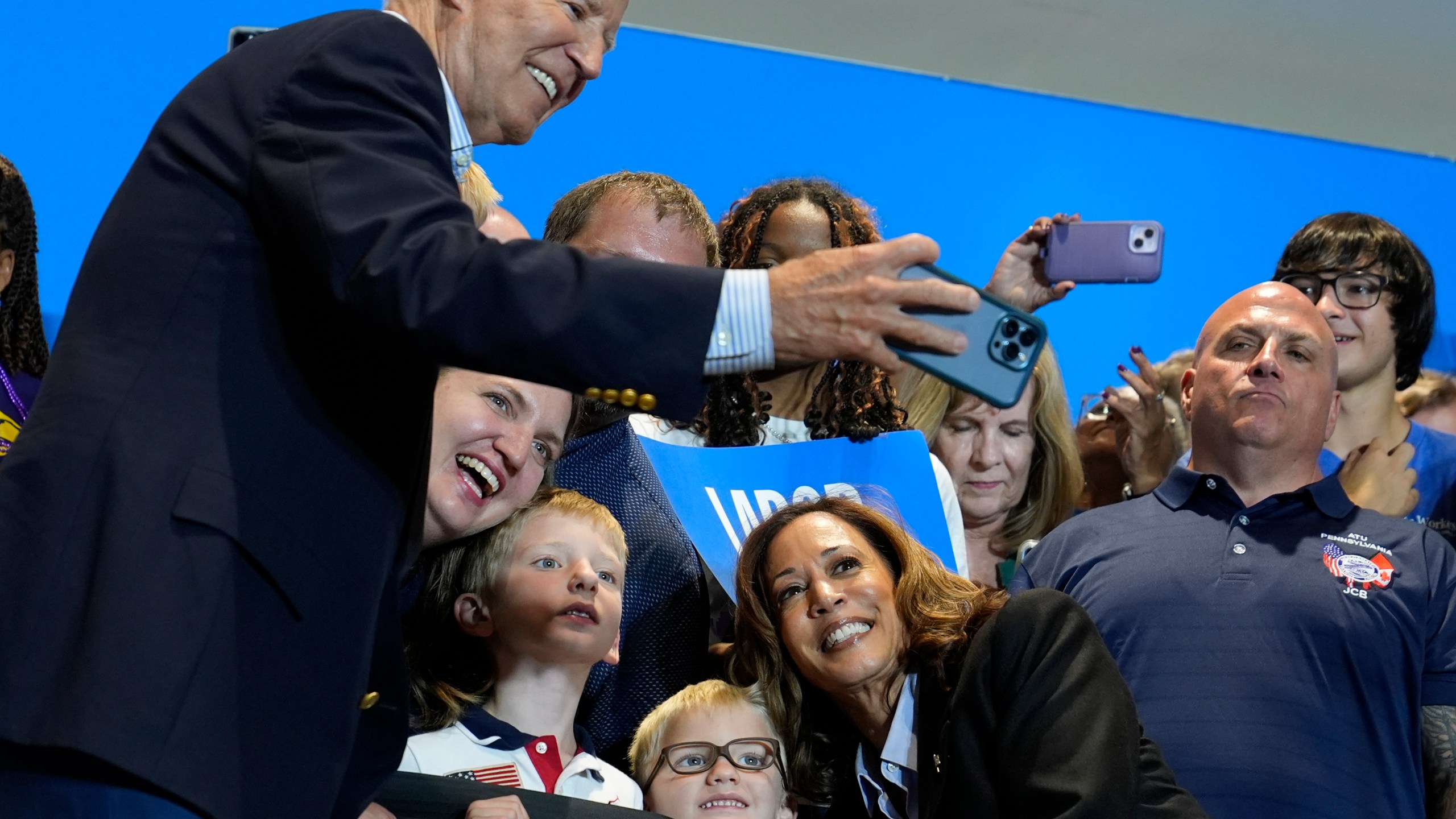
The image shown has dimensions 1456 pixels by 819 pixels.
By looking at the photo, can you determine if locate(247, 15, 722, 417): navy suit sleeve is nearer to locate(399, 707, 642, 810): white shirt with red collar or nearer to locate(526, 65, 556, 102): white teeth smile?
locate(526, 65, 556, 102): white teeth smile

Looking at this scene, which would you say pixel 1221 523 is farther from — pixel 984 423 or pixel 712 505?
pixel 712 505

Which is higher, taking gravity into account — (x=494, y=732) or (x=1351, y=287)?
(x=1351, y=287)

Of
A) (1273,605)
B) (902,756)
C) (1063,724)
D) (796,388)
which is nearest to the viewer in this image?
(1063,724)

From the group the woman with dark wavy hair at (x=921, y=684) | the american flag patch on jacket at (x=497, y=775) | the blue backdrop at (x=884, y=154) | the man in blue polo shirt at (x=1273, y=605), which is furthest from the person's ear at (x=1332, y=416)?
the american flag patch on jacket at (x=497, y=775)

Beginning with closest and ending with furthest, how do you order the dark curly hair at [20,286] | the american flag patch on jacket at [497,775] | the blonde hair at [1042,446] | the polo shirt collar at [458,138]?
the polo shirt collar at [458,138]
the american flag patch on jacket at [497,775]
the dark curly hair at [20,286]
the blonde hair at [1042,446]

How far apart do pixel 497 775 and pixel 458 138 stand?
111 cm

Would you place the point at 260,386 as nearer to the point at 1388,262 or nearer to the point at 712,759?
the point at 712,759

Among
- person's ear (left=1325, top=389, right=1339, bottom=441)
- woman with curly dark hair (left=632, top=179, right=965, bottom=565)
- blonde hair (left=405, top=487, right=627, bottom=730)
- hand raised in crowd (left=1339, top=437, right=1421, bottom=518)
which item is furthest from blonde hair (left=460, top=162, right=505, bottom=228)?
hand raised in crowd (left=1339, top=437, right=1421, bottom=518)

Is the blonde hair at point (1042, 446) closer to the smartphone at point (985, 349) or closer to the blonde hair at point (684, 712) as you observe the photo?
the blonde hair at point (684, 712)

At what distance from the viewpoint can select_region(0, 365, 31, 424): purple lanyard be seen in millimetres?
2543

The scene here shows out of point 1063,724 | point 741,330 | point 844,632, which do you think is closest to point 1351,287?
point 844,632

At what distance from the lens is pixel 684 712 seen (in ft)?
7.37

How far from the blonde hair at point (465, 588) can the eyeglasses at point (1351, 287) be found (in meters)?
1.71

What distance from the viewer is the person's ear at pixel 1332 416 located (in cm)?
278
